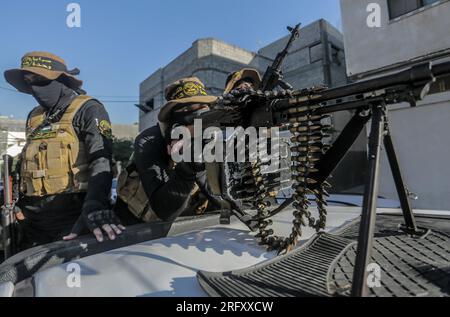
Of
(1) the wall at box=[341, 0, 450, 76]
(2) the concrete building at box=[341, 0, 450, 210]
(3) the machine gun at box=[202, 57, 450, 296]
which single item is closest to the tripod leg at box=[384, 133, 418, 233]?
(3) the machine gun at box=[202, 57, 450, 296]

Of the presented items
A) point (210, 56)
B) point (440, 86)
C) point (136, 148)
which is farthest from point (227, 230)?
point (210, 56)

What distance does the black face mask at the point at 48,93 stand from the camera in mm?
2395

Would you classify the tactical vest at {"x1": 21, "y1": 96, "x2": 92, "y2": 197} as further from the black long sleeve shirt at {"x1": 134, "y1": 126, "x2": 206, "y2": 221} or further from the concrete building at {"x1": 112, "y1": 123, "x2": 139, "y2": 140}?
the concrete building at {"x1": 112, "y1": 123, "x2": 139, "y2": 140}

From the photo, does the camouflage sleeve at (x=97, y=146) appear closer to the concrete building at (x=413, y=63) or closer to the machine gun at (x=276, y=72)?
the machine gun at (x=276, y=72)

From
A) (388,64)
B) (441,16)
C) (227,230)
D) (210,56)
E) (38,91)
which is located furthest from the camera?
(210,56)

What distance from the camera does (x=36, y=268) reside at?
4.30ft

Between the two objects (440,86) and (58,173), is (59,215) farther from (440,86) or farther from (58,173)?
(440,86)

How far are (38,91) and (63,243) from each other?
1.55 m

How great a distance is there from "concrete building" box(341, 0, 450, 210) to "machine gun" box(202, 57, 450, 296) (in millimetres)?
5680

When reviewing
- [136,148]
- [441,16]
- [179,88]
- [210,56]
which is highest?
[210,56]

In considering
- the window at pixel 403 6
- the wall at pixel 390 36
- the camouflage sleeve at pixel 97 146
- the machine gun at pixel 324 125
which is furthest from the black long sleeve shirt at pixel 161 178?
the window at pixel 403 6

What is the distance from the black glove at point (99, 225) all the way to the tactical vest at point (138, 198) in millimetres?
389

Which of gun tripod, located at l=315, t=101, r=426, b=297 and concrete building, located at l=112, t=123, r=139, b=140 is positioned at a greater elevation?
concrete building, located at l=112, t=123, r=139, b=140

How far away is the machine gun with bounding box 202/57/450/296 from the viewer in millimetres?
1043
